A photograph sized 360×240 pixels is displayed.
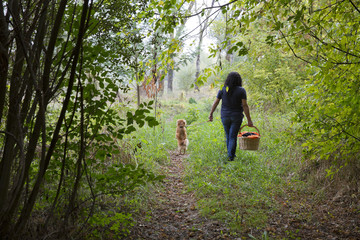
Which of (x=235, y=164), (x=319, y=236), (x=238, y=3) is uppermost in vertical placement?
(x=238, y=3)

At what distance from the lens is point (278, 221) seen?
13.9 feet

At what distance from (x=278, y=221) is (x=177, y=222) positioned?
1488 millimetres

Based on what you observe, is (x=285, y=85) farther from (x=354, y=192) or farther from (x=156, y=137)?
(x=354, y=192)

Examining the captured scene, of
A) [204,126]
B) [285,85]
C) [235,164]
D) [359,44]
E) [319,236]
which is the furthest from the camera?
[204,126]

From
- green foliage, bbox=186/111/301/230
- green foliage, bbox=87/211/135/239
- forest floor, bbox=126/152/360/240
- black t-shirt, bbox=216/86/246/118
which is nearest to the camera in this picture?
green foliage, bbox=87/211/135/239

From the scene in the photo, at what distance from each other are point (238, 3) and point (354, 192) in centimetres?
369

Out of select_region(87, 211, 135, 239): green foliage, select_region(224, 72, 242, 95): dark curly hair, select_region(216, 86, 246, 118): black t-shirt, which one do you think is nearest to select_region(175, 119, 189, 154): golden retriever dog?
select_region(216, 86, 246, 118): black t-shirt

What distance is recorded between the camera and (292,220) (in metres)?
4.31

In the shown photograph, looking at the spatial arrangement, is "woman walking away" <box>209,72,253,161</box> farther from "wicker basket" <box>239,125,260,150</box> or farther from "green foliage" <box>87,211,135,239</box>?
"green foliage" <box>87,211,135,239</box>

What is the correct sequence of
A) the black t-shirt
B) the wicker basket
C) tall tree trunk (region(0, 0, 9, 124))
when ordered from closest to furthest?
1. tall tree trunk (region(0, 0, 9, 124))
2. the wicker basket
3. the black t-shirt

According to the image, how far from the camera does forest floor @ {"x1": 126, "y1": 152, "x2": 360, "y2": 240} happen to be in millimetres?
3859

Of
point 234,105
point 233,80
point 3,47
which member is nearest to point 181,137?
point 234,105

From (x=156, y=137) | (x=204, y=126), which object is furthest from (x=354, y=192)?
(x=204, y=126)

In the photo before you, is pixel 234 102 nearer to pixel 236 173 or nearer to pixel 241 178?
pixel 236 173
